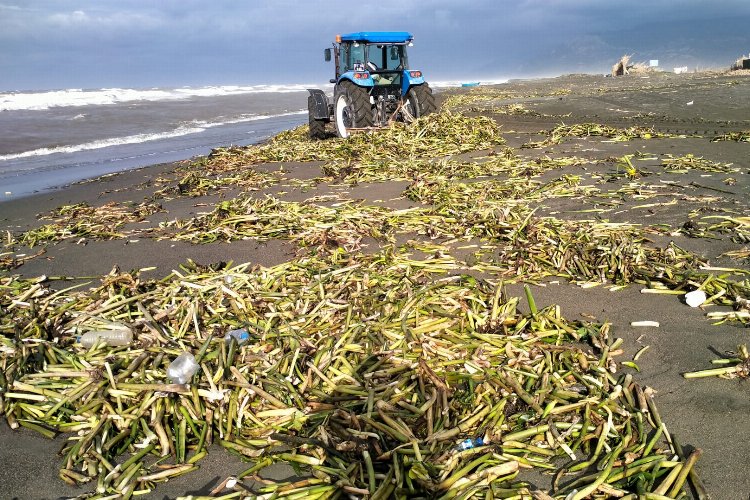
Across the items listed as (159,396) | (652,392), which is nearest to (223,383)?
(159,396)

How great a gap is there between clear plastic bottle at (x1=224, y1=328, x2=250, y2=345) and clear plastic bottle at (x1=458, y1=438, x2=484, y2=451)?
1.60 m

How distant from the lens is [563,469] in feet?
7.19

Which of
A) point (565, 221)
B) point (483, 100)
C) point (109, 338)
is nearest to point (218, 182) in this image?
point (109, 338)

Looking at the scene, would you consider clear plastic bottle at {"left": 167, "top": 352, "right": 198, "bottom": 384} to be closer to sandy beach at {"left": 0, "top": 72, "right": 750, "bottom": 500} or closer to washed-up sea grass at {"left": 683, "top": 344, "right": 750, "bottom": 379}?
sandy beach at {"left": 0, "top": 72, "right": 750, "bottom": 500}

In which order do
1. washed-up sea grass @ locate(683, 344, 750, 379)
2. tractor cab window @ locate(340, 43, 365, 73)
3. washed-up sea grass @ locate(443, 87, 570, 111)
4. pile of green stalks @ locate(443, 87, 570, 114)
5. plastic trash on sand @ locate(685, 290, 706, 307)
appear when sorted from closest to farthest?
washed-up sea grass @ locate(683, 344, 750, 379) → plastic trash on sand @ locate(685, 290, 706, 307) → tractor cab window @ locate(340, 43, 365, 73) → pile of green stalks @ locate(443, 87, 570, 114) → washed-up sea grass @ locate(443, 87, 570, 111)

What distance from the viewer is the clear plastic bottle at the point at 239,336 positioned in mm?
3129

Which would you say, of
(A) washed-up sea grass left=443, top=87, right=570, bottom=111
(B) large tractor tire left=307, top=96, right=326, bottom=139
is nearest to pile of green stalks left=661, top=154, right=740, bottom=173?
(B) large tractor tire left=307, top=96, right=326, bottom=139

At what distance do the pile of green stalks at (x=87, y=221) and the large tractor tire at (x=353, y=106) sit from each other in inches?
265

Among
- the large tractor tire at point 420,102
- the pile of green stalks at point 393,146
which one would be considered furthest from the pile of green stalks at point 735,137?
the large tractor tire at point 420,102

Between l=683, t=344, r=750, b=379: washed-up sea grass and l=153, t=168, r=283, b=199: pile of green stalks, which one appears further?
l=153, t=168, r=283, b=199: pile of green stalks

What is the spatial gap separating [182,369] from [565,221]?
4.31 metres

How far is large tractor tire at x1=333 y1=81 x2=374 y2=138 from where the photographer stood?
1295cm

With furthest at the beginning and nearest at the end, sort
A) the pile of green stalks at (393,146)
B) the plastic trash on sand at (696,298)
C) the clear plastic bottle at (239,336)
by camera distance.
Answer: the pile of green stalks at (393,146)
the plastic trash on sand at (696,298)
the clear plastic bottle at (239,336)

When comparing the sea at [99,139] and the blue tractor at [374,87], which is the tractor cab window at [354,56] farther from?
the sea at [99,139]
